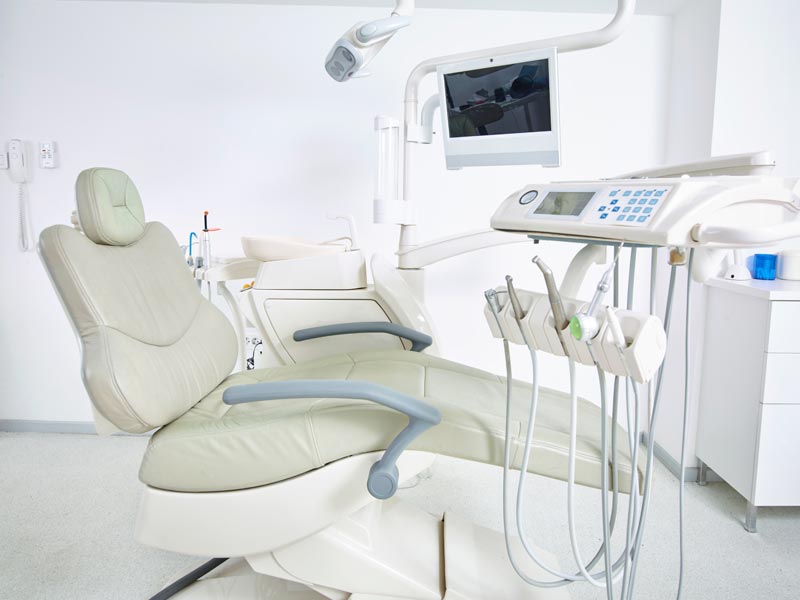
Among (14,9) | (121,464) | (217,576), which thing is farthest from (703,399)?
(14,9)

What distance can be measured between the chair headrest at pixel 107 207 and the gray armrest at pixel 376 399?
21.5 inches

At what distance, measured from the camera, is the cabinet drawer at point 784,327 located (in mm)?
1791

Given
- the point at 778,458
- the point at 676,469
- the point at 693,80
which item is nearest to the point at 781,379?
the point at 778,458

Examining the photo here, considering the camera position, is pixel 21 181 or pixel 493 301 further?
pixel 21 181

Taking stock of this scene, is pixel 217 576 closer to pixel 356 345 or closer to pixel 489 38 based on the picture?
pixel 356 345

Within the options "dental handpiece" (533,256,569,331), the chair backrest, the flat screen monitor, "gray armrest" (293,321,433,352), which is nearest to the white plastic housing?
"gray armrest" (293,321,433,352)

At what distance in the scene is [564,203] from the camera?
92cm

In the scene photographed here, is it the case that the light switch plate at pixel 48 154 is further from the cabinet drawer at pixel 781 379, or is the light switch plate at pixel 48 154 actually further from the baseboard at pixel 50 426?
the cabinet drawer at pixel 781 379

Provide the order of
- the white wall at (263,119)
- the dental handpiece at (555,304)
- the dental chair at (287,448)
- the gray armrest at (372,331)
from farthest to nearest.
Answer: the white wall at (263,119) < the gray armrest at (372,331) < the dental chair at (287,448) < the dental handpiece at (555,304)

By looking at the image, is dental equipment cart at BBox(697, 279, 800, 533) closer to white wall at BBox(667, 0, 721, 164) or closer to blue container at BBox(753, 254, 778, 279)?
blue container at BBox(753, 254, 778, 279)

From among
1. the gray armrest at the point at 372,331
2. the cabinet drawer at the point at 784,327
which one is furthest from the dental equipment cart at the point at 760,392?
Result: the gray armrest at the point at 372,331

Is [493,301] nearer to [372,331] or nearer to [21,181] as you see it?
[372,331]

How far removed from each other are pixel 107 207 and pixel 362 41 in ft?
2.67

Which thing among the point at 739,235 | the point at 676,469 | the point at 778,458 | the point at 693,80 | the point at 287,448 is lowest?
the point at 676,469
